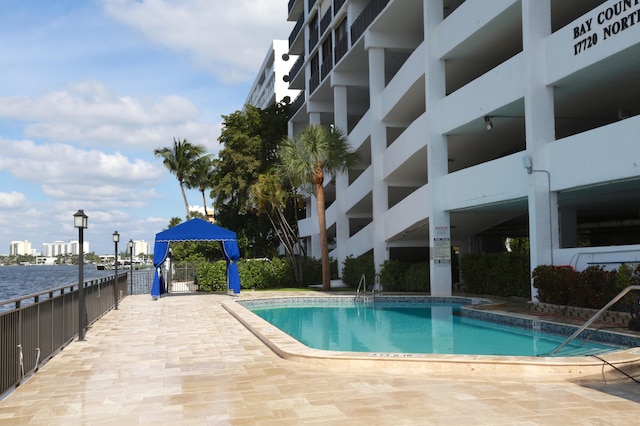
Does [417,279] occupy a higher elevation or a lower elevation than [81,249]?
lower

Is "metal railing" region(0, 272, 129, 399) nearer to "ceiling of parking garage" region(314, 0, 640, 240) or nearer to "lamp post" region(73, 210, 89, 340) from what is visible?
"lamp post" region(73, 210, 89, 340)

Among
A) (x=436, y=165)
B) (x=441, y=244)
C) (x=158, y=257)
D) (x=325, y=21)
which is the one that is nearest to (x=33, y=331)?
(x=158, y=257)

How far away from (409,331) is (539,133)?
19.3ft

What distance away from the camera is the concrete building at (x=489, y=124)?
1320cm

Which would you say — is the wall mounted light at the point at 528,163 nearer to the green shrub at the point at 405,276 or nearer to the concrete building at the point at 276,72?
the green shrub at the point at 405,276

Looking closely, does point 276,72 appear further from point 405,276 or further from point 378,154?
point 405,276

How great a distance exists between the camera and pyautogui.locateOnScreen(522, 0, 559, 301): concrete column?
14.4 meters

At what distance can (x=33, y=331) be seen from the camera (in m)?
7.96

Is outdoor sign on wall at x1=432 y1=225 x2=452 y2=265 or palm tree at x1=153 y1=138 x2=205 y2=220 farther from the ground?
palm tree at x1=153 y1=138 x2=205 y2=220

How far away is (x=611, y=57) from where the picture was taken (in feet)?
41.2

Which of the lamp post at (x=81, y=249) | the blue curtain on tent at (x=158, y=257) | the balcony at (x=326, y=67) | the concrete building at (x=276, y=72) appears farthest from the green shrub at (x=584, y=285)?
the concrete building at (x=276, y=72)

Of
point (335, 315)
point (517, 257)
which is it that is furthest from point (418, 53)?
point (335, 315)

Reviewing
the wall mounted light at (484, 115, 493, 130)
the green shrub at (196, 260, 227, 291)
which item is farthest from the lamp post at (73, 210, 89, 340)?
the green shrub at (196, 260, 227, 291)

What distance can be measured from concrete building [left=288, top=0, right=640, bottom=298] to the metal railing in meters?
10.6
